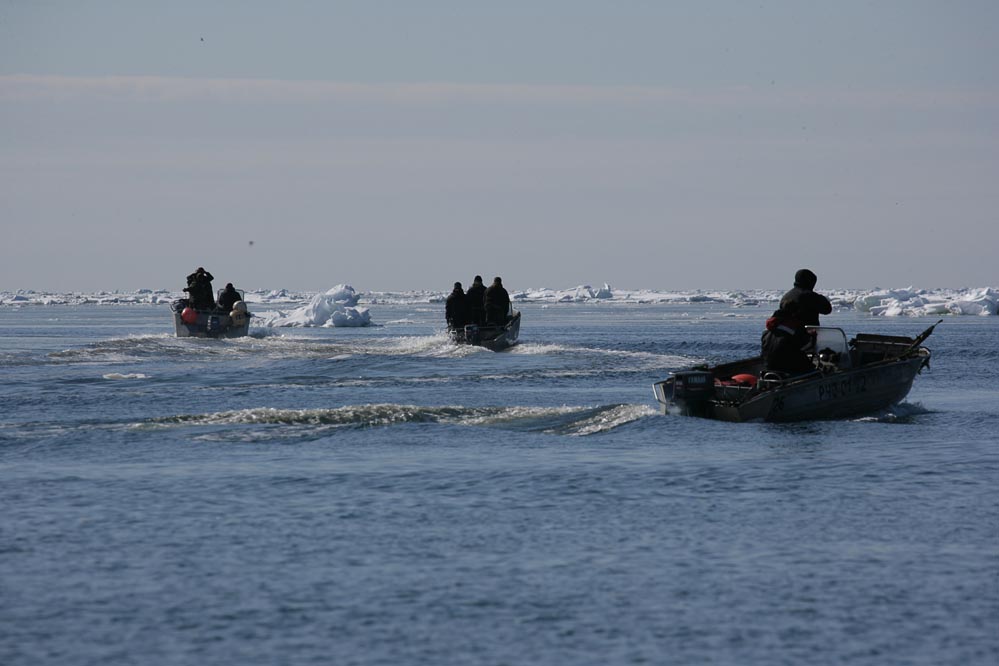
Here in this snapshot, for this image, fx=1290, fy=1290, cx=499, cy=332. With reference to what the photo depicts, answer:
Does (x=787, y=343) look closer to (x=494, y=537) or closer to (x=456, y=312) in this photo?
(x=494, y=537)

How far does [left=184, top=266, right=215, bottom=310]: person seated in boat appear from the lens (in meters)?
46.9

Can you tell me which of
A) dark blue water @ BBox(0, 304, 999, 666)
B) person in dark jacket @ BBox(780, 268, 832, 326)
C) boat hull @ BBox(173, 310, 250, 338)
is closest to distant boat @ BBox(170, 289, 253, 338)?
boat hull @ BBox(173, 310, 250, 338)

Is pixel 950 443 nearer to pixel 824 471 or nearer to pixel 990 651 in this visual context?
pixel 824 471

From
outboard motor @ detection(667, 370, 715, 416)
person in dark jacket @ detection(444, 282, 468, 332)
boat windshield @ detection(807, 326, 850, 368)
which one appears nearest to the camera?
outboard motor @ detection(667, 370, 715, 416)

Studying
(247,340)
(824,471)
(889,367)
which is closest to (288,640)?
(824,471)

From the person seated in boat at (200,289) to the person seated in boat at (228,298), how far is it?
0.62 meters

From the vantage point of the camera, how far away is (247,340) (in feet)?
154

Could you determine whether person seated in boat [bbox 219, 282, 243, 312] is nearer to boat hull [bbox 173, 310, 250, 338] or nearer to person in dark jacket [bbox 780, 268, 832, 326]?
boat hull [bbox 173, 310, 250, 338]

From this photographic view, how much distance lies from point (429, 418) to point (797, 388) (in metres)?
5.30

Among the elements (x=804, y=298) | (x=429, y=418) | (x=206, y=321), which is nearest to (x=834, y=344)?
(x=804, y=298)

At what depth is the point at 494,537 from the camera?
10.2 m

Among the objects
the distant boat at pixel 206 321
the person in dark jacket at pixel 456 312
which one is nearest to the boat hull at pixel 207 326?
the distant boat at pixel 206 321

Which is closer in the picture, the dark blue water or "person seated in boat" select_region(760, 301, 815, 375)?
the dark blue water

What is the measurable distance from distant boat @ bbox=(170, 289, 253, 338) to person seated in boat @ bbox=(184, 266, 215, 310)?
0.29 meters
